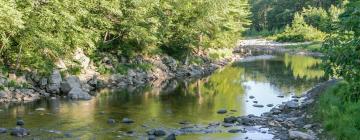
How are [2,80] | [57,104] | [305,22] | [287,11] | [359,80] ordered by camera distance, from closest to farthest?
[359,80], [57,104], [2,80], [305,22], [287,11]

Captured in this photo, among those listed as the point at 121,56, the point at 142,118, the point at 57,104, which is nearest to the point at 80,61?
the point at 121,56

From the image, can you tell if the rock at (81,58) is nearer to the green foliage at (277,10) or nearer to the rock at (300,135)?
the rock at (300,135)

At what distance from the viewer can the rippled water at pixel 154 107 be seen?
21938 mm

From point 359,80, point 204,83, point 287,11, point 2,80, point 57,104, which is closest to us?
point 359,80

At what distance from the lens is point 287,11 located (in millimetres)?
140625

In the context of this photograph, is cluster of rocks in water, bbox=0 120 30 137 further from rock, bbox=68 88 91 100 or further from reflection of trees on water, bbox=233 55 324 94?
reflection of trees on water, bbox=233 55 324 94

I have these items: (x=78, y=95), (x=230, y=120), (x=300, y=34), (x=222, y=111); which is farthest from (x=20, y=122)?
(x=300, y=34)

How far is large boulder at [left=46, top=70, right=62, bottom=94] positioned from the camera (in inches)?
1305

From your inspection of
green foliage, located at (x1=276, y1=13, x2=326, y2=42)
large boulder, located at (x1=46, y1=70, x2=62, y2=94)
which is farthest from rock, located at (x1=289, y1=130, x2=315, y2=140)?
green foliage, located at (x1=276, y1=13, x2=326, y2=42)

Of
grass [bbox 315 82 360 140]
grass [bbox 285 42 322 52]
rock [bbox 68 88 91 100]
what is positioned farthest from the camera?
grass [bbox 285 42 322 52]

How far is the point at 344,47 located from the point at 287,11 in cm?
13433

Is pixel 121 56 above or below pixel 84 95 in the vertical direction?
above

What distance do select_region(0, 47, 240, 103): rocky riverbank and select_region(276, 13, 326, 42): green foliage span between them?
58.8 metres

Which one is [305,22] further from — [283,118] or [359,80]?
[359,80]
